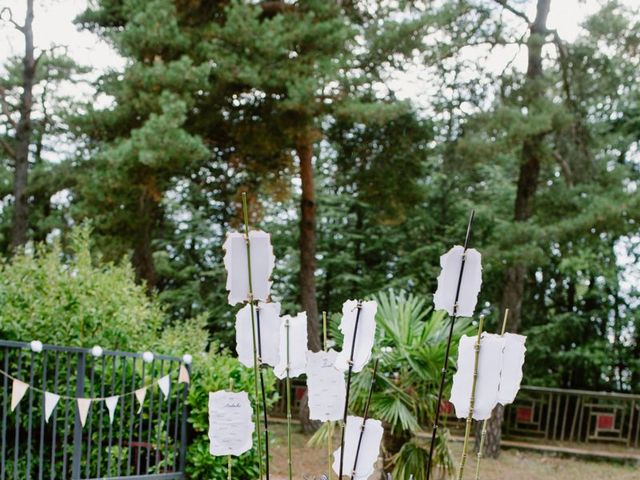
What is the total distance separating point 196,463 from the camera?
15.7 ft

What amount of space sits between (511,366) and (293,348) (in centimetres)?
38

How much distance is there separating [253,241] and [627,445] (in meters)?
10.4

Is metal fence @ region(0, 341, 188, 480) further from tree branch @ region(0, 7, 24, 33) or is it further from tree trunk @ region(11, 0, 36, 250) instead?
tree branch @ region(0, 7, 24, 33)

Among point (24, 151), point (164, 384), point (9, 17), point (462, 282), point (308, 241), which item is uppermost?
point (9, 17)

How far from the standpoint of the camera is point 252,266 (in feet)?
3.84

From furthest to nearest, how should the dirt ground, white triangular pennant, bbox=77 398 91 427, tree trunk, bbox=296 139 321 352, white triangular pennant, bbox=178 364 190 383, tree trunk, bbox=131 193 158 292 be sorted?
tree trunk, bbox=131 193 158 292 < tree trunk, bbox=296 139 321 352 < the dirt ground < white triangular pennant, bbox=178 364 190 383 < white triangular pennant, bbox=77 398 91 427

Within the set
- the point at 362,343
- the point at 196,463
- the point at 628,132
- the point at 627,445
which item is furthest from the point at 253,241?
the point at 628,132

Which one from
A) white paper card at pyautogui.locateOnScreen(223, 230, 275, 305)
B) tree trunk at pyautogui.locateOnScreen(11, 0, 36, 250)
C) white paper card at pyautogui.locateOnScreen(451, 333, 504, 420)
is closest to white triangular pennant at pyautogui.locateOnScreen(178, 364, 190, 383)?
white paper card at pyautogui.locateOnScreen(223, 230, 275, 305)

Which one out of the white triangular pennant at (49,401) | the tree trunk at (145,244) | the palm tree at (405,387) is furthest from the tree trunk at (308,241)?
the white triangular pennant at (49,401)

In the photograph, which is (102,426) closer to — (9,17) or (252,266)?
(252,266)

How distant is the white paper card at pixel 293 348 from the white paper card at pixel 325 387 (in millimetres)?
35

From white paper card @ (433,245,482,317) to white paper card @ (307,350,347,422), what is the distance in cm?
22

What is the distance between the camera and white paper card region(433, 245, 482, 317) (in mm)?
1180

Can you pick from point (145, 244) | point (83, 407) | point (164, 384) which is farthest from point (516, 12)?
point (83, 407)
